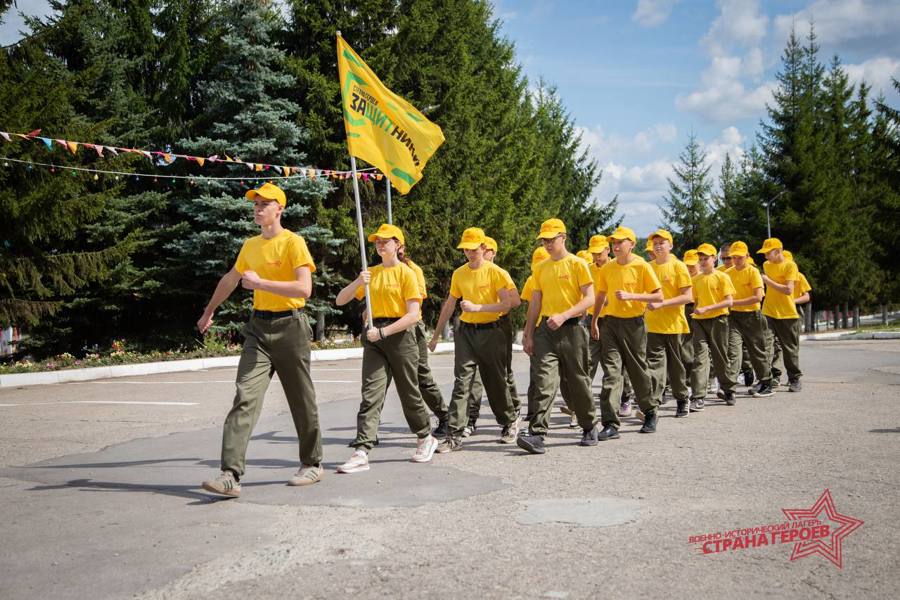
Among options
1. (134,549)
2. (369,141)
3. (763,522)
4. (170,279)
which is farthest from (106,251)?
(763,522)

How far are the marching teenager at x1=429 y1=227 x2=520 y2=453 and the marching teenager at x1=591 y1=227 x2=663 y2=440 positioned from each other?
1.12 m

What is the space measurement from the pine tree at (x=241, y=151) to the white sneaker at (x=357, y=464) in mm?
16632

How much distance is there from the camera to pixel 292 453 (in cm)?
773

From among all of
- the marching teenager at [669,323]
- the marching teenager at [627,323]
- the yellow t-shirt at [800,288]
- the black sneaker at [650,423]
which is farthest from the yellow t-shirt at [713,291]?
the black sneaker at [650,423]

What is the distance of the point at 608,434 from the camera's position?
8.14 metres

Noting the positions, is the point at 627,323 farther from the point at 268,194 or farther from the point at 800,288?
the point at 800,288

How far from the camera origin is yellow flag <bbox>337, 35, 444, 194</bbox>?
8164mm

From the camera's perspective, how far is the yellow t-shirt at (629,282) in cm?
850

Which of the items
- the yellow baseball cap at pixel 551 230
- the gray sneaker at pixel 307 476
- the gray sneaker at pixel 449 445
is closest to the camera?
the gray sneaker at pixel 307 476

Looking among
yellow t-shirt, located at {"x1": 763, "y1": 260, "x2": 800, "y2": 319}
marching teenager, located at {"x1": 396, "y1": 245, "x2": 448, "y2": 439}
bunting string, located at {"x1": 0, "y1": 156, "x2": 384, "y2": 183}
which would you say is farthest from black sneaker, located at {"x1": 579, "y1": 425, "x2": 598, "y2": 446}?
bunting string, located at {"x1": 0, "y1": 156, "x2": 384, "y2": 183}

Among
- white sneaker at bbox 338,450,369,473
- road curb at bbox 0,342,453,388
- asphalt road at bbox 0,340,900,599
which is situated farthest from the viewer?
road curb at bbox 0,342,453,388

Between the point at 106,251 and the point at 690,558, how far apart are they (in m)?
20.9

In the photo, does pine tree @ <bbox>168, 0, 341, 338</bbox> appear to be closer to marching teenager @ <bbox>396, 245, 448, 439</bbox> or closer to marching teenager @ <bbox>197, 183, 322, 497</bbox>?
marching teenager @ <bbox>396, 245, 448, 439</bbox>

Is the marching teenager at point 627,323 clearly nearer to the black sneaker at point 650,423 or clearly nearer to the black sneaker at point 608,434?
the black sneaker at point 650,423
